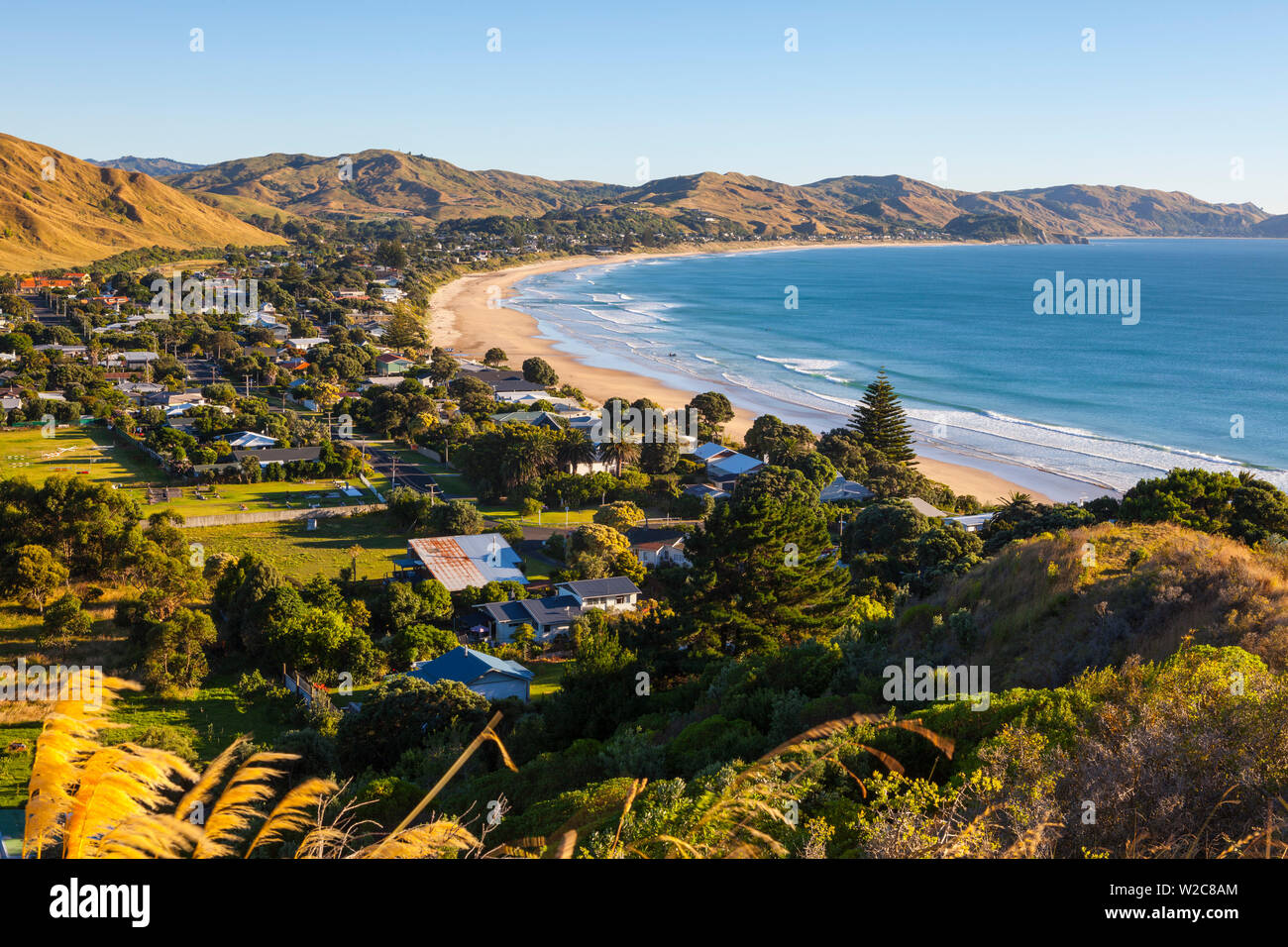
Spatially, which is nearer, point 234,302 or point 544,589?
point 544,589

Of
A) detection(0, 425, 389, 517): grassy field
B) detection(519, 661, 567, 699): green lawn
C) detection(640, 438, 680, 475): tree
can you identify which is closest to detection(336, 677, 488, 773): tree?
detection(519, 661, 567, 699): green lawn

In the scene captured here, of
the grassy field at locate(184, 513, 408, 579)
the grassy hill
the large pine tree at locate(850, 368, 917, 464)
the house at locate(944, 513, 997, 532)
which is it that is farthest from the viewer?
the large pine tree at locate(850, 368, 917, 464)

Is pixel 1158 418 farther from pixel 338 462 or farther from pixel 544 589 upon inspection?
pixel 338 462

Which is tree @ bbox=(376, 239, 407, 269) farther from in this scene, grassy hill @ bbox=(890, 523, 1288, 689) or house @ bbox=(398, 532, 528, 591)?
grassy hill @ bbox=(890, 523, 1288, 689)

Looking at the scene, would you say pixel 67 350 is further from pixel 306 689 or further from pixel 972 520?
pixel 972 520

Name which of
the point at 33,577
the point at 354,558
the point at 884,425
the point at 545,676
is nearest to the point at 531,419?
the point at 884,425

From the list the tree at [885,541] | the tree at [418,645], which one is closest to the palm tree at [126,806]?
the tree at [418,645]
